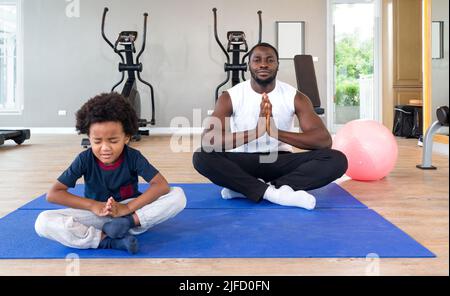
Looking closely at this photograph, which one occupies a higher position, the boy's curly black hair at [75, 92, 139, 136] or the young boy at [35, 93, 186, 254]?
the boy's curly black hair at [75, 92, 139, 136]

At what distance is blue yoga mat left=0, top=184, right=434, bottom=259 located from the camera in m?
1.49

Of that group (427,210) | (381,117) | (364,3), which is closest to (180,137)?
(381,117)

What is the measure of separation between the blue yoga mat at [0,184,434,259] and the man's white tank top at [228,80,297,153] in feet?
1.13

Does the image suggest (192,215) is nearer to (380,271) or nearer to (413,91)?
(380,271)

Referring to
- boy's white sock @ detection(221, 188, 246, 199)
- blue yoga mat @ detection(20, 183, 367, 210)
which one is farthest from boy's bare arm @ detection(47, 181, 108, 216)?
boy's white sock @ detection(221, 188, 246, 199)

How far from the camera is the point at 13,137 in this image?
544 centimetres

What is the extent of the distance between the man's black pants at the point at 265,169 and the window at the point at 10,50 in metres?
6.10

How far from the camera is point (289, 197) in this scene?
2182 millimetres

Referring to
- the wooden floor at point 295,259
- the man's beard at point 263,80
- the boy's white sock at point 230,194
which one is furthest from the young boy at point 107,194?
the man's beard at point 263,80

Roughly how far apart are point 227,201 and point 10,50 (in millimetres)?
6399

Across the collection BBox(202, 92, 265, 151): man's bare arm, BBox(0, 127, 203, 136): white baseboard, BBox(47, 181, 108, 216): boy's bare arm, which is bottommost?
BBox(47, 181, 108, 216): boy's bare arm

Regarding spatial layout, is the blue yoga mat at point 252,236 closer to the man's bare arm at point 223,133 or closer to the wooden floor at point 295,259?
the wooden floor at point 295,259

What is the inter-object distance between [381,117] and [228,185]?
539cm

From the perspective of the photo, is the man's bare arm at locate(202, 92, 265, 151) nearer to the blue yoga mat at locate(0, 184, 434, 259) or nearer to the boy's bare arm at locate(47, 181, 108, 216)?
the blue yoga mat at locate(0, 184, 434, 259)
